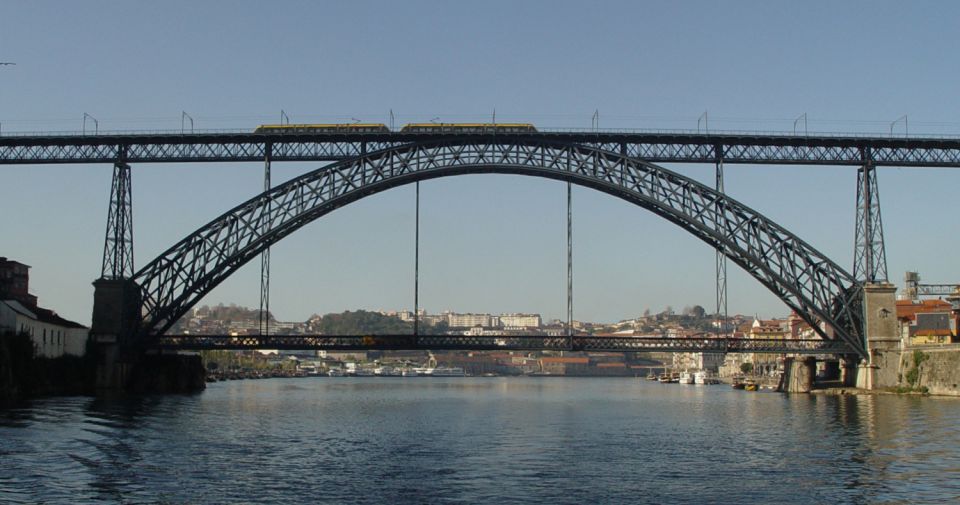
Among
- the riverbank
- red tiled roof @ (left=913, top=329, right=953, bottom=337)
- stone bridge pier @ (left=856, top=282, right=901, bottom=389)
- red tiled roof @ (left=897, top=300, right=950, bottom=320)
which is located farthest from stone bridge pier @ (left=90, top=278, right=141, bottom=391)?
red tiled roof @ (left=897, top=300, right=950, bottom=320)

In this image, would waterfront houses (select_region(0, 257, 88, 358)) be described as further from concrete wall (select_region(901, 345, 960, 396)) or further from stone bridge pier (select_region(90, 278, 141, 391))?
concrete wall (select_region(901, 345, 960, 396))

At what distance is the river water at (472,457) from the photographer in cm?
3031

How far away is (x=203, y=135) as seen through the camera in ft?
255

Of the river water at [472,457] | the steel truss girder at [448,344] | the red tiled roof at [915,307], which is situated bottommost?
the river water at [472,457]

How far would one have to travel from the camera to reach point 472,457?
3909cm

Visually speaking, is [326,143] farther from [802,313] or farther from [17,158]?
[802,313]

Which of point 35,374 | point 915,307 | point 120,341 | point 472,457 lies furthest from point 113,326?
point 915,307

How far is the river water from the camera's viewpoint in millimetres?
30312

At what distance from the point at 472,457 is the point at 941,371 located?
49.8 m

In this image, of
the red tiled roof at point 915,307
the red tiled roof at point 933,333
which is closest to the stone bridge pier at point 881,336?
the red tiled roof at point 933,333

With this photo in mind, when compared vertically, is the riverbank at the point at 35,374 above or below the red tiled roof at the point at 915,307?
below

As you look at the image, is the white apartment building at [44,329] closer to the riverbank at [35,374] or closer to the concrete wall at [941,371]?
the riverbank at [35,374]

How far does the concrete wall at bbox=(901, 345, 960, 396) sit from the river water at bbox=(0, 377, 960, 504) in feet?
41.7

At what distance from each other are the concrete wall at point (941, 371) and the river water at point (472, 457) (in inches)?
501
